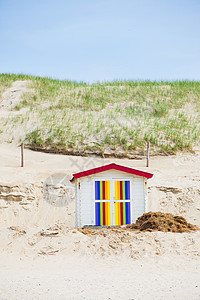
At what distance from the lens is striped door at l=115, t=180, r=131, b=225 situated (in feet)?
43.0

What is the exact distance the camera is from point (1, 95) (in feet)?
107

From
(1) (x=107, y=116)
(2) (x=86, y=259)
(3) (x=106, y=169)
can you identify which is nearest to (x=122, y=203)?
(3) (x=106, y=169)

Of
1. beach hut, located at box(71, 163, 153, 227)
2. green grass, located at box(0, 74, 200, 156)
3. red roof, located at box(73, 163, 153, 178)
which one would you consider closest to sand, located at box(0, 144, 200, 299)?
beach hut, located at box(71, 163, 153, 227)

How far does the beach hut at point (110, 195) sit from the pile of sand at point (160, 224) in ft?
2.30

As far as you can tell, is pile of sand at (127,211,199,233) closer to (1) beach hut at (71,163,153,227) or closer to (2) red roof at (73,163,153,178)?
(1) beach hut at (71,163,153,227)

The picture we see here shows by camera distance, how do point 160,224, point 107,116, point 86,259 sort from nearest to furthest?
point 86,259 → point 160,224 → point 107,116

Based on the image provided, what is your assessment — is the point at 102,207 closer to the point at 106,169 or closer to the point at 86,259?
the point at 106,169

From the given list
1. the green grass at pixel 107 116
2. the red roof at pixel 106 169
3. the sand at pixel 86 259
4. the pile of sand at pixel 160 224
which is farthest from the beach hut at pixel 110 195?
the green grass at pixel 107 116

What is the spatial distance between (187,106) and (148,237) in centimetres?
2108

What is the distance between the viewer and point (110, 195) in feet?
43.1

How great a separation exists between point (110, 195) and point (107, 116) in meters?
14.3

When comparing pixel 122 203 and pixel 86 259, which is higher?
pixel 122 203

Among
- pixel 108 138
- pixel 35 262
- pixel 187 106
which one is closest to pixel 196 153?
pixel 108 138

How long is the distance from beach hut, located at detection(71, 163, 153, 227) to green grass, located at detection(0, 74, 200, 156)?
31.0 feet
